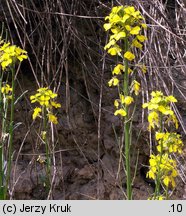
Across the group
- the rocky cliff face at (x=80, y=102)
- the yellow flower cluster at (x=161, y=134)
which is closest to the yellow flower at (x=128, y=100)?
the yellow flower cluster at (x=161, y=134)

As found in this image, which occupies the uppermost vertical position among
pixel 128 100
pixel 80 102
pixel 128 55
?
pixel 128 55

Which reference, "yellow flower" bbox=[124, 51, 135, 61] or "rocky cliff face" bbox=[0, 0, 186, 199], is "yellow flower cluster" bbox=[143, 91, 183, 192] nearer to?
"yellow flower" bbox=[124, 51, 135, 61]

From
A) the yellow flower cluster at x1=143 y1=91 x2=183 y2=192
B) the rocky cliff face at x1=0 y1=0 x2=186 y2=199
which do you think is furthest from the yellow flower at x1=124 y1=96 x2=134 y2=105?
the rocky cliff face at x1=0 y1=0 x2=186 y2=199

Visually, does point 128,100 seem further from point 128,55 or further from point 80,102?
point 80,102

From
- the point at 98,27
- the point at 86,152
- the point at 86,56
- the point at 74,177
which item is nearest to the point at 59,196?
the point at 74,177

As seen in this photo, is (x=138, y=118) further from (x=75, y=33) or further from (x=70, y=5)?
(x=70, y=5)

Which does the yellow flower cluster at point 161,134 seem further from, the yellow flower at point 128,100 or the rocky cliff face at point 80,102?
the rocky cliff face at point 80,102

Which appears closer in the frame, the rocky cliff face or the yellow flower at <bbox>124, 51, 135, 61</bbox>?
the yellow flower at <bbox>124, 51, 135, 61</bbox>

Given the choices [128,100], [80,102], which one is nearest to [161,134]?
[128,100]

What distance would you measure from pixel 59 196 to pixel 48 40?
2.36ft

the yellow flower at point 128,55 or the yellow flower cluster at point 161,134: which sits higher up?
the yellow flower at point 128,55

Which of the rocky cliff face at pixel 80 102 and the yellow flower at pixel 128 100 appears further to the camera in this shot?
the rocky cliff face at pixel 80 102

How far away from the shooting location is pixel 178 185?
6.03 feet

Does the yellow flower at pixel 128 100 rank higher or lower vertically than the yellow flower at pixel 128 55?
lower
